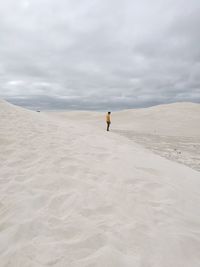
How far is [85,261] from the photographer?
2072 millimetres

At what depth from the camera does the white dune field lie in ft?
7.09

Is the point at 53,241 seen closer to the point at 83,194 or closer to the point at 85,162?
the point at 83,194

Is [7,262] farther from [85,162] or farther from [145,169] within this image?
[145,169]

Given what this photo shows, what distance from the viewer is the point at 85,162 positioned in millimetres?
5090

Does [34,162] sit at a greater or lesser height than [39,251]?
greater

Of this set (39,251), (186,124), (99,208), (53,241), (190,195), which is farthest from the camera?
(186,124)

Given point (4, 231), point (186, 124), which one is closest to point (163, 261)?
point (4, 231)

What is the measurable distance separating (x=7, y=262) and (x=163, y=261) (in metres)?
1.59

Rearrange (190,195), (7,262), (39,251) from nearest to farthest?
1. (7,262)
2. (39,251)
3. (190,195)

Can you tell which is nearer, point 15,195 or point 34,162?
point 15,195

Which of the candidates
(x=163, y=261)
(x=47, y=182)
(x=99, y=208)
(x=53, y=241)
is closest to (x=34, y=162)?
(x=47, y=182)

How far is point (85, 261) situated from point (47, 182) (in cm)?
202

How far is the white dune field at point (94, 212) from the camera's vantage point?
7.09ft

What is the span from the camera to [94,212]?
2.97 metres
